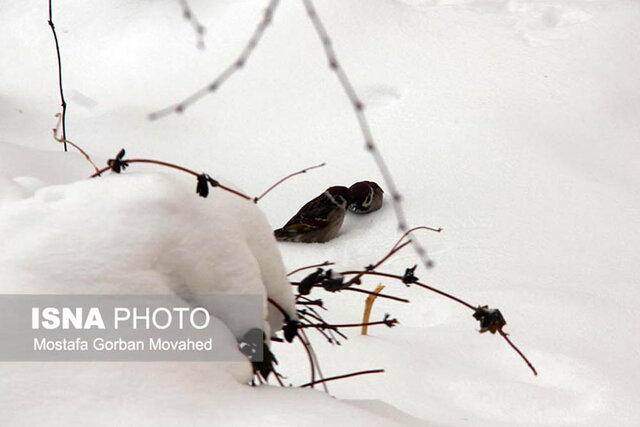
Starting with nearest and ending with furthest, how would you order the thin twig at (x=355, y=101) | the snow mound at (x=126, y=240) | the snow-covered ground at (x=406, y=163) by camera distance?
1. the thin twig at (x=355, y=101)
2. the snow mound at (x=126, y=240)
3. the snow-covered ground at (x=406, y=163)

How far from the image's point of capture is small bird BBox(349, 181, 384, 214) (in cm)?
263

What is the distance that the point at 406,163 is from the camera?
9.50ft

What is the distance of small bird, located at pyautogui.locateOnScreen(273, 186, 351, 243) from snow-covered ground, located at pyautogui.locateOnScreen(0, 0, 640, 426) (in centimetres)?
4

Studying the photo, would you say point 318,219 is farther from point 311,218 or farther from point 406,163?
point 406,163

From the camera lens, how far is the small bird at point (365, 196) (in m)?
2.63

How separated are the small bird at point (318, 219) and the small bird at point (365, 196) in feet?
0.11

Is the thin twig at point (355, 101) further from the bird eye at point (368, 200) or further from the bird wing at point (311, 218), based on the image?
the bird eye at point (368, 200)

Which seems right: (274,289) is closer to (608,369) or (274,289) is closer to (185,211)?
(185,211)

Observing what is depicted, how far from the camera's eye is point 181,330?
100 centimetres

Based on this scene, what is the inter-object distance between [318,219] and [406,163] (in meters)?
0.52

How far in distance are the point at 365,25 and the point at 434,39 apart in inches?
12.2

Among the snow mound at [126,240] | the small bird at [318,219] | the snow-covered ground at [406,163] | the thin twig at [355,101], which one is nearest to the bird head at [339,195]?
the small bird at [318,219]

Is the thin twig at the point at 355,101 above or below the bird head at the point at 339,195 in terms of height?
below

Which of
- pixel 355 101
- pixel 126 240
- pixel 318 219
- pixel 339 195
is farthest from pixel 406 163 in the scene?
pixel 355 101
